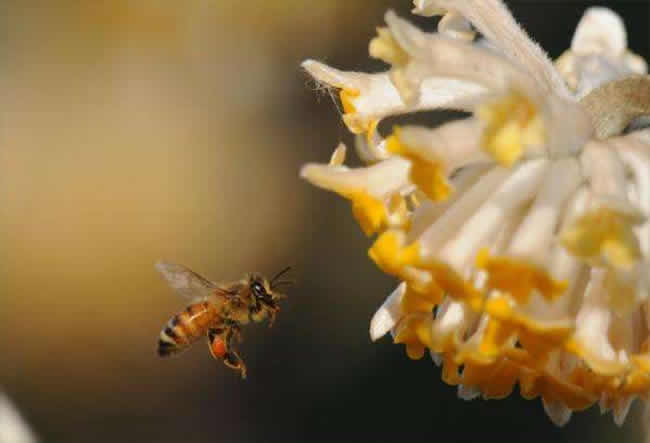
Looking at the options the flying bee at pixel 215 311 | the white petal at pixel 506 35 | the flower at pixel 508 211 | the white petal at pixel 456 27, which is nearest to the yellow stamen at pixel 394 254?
the flower at pixel 508 211

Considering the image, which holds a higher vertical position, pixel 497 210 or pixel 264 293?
pixel 497 210

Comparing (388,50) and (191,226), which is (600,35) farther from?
(191,226)

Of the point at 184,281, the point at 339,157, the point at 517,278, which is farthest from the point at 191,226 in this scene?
the point at 517,278

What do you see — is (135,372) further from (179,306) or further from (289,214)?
(289,214)

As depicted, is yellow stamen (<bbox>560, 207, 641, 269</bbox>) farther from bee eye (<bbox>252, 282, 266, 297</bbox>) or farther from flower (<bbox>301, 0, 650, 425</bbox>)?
bee eye (<bbox>252, 282, 266, 297</bbox>)

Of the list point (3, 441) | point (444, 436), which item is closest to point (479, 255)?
point (3, 441)

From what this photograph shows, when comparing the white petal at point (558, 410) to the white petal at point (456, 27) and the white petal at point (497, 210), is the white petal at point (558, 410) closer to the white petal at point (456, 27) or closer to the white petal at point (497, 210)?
the white petal at point (497, 210)
